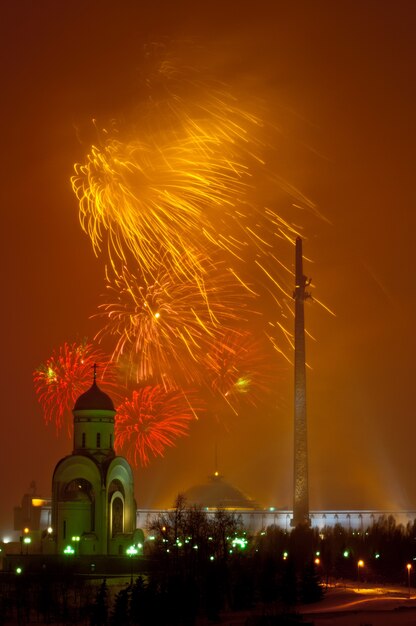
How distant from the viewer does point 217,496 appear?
455 feet

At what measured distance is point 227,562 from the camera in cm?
7462

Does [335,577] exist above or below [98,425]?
below

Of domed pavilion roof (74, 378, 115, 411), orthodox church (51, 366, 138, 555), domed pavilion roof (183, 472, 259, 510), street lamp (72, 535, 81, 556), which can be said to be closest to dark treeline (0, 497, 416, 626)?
orthodox church (51, 366, 138, 555)

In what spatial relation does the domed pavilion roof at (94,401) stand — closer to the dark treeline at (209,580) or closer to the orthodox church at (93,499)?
the orthodox church at (93,499)

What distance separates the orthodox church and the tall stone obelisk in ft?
65.5

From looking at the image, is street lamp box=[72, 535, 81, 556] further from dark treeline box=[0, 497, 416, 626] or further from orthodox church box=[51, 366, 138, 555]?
dark treeline box=[0, 497, 416, 626]

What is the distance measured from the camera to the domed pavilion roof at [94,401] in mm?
80750

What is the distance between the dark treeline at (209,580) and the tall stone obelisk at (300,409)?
4.70 m

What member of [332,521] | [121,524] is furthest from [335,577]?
[332,521]

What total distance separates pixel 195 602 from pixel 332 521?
68.0m

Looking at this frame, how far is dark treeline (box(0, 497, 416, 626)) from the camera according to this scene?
58.6 metres

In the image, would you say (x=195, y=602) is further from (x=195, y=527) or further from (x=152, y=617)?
(x=195, y=527)

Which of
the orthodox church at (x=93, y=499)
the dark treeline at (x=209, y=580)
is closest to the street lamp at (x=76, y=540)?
the orthodox church at (x=93, y=499)

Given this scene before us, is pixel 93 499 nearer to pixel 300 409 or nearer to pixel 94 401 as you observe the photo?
pixel 94 401
